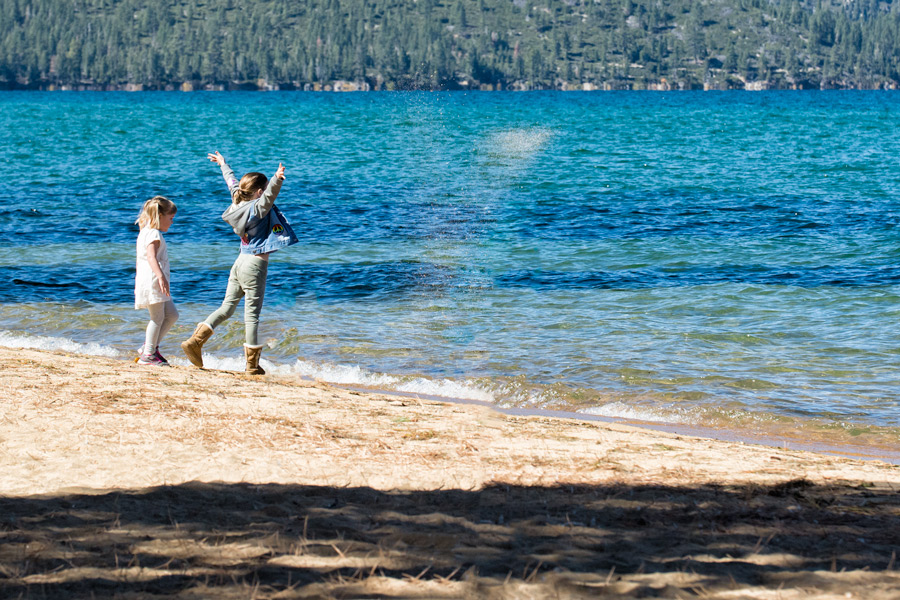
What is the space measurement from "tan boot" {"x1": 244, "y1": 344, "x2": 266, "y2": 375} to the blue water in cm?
97

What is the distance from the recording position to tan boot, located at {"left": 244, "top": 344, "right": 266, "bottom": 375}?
325 inches

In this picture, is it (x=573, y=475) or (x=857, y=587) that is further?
(x=573, y=475)

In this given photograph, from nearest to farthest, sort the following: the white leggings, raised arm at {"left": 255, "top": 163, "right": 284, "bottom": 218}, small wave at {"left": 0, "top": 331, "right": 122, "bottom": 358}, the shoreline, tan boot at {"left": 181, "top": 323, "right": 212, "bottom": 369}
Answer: the shoreline < raised arm at {"left": 255, "top": 163, "right": 284, "bottom": 218} < the white leggings < tan boot at {"left": 181, "top": 323, "right": 212, "bottom": 369} < small wave at {"left": 0, "top": 331, "right": 122, "bottom": 358}

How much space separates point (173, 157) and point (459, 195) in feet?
66.9

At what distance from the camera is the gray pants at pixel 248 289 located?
784 centimetres

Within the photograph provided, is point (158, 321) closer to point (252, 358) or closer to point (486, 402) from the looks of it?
point (252, 358)

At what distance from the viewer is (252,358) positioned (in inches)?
327

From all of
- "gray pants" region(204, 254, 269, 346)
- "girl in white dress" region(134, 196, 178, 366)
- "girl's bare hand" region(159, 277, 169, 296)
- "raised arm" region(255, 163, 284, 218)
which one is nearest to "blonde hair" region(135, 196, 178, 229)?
"girl in white dress" region(134, 196, 178, 366)

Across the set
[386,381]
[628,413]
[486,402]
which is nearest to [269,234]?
[386,381]

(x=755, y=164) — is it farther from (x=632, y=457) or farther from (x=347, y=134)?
(x=632, y=457)

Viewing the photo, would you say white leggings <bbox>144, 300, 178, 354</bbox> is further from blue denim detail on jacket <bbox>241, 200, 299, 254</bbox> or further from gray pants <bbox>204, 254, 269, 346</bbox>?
blue denim detail on jacket <bbox>241, 200, 299, 254</bbox>

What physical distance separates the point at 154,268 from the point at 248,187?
1.12 meters

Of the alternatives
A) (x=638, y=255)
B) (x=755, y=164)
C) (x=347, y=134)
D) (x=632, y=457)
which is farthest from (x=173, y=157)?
(x=632, y=457)

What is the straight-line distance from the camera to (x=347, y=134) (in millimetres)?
58375
